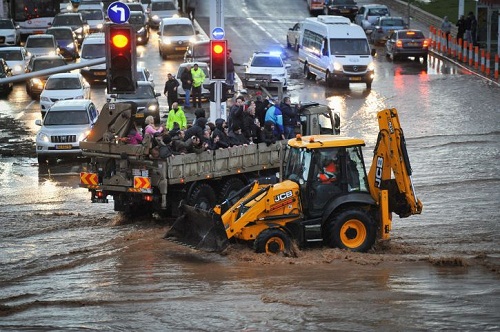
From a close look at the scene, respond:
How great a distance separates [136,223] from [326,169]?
17.7 ft

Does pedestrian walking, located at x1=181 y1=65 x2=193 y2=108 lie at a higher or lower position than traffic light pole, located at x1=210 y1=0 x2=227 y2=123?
lower

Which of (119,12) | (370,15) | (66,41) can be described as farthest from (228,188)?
(370,15)

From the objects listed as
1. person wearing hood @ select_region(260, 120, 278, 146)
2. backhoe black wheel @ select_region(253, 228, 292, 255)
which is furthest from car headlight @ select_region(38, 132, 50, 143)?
backhoe black wheel @ select_region(253, 228, 292, 255)

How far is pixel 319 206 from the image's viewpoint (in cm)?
1959

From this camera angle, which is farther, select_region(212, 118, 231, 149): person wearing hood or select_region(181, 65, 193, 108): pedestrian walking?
select_region(181, 65, 193, 108): pedestrian walking

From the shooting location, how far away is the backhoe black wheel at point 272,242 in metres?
19.2

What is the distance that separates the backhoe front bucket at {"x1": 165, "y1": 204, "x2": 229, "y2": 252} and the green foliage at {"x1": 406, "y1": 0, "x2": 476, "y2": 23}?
1730 inches

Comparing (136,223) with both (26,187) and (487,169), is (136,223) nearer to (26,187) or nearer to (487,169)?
(26,187)

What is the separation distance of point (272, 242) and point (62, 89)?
887 inches

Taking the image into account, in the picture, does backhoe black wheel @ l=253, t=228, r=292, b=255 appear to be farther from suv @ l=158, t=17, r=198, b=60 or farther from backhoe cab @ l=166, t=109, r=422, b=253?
suv @ l=158, t=17, r=198, b=60

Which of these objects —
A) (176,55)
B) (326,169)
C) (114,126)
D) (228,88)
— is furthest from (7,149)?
(176,55)

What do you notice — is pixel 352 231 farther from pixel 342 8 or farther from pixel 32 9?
pixel 342 8

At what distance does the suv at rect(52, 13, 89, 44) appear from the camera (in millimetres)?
58031

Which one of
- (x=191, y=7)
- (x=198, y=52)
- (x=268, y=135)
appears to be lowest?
(x=198, y=52)
